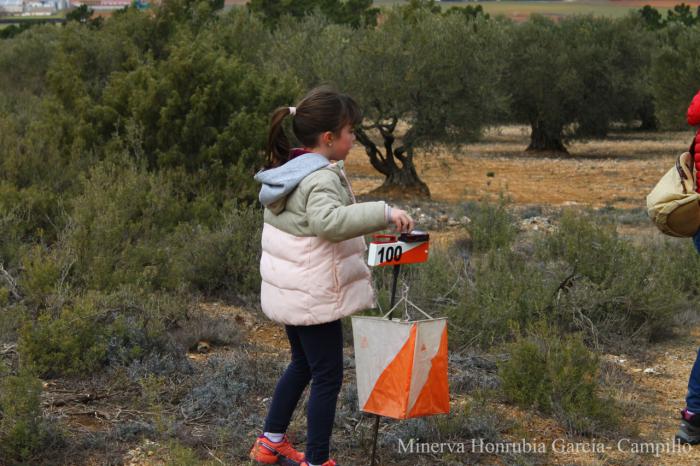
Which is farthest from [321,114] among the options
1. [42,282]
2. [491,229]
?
[491,229]

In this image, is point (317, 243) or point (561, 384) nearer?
point (317, 243)

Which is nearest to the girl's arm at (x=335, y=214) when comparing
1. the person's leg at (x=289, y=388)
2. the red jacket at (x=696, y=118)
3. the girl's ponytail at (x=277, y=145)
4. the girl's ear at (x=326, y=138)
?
the girl's ear at (x=326, y=138)

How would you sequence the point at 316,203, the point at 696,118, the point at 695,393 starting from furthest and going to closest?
the point at 695,393
the point at 696,118
the point at 316,203

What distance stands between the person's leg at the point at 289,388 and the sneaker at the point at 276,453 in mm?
50

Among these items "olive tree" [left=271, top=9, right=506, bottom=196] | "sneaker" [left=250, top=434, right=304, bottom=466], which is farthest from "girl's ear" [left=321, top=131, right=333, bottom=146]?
"olive tree" [left=271, top=9, right=506, bottom=196]

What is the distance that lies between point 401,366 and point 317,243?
1.79 ft

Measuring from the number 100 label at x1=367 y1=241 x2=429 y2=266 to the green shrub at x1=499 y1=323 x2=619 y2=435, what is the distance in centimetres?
142

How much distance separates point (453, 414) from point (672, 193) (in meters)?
1.39

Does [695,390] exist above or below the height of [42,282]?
below

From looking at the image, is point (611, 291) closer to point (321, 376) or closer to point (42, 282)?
point (321, 376)

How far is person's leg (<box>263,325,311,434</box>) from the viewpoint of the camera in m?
3.86

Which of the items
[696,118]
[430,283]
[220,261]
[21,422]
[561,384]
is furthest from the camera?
[220,261]

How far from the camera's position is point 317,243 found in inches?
142

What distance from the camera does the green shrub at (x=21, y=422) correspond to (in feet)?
12.8
